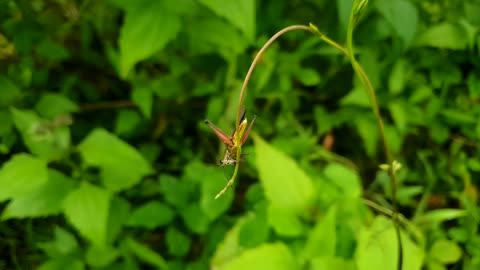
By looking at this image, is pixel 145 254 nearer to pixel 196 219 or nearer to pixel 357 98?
pixel 196 219

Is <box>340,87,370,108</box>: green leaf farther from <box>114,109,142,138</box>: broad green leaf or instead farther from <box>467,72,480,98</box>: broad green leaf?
<box>114,109,142,138</box>: broad green leaf

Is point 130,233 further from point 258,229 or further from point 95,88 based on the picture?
point 95,88

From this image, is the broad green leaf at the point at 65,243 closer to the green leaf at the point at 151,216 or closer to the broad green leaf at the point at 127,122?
the green leaf at the point at 151,216

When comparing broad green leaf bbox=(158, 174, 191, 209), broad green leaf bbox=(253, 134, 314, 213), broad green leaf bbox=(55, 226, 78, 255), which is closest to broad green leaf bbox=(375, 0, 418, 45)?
broad green leaf bbox=(253, 134, 314, 213)

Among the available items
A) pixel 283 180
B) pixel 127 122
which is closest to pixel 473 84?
pixel 283 180

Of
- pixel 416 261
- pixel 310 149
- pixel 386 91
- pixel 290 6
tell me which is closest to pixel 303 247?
pixel 416 261

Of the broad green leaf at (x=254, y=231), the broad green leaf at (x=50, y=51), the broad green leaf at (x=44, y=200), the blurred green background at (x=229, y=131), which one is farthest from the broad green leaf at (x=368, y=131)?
the broad green leaf at (x=50, y=51)
